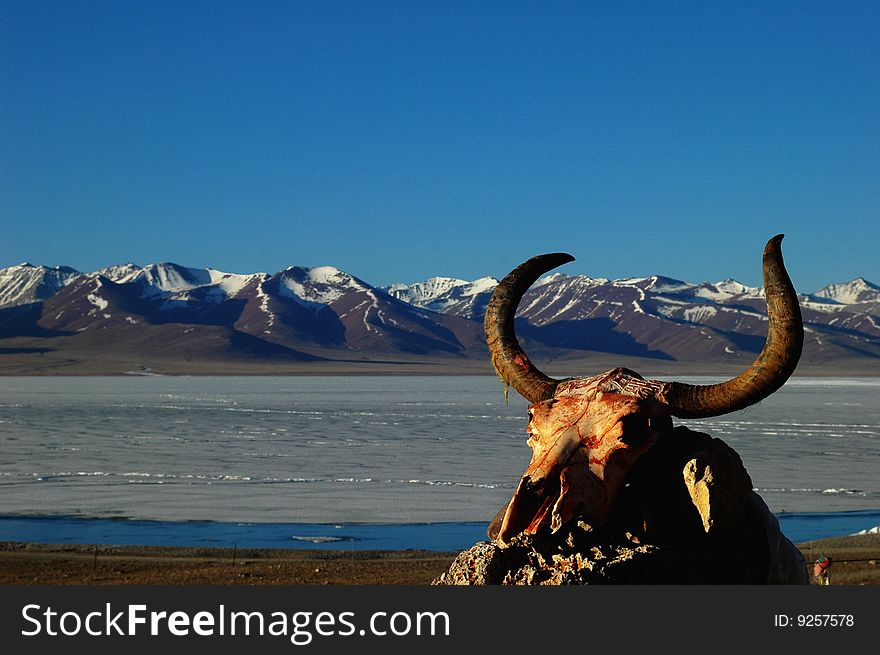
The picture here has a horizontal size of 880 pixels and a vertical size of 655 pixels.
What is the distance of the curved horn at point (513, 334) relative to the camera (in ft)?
18.3

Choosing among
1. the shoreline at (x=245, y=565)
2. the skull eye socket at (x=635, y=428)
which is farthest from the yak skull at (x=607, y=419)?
the shoreline at (x=245, y=565)

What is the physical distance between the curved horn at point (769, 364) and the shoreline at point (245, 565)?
9058 millimetres

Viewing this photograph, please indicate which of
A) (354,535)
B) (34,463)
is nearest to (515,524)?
(354,535)

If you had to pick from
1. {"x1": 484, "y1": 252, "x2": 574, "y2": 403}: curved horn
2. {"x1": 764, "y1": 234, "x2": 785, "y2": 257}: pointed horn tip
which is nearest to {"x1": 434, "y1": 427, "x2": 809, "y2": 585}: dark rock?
{"x1": 484, "y1": 252, "x2": 574, "y2": 403}: curved horn

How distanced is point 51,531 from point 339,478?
33.3 ft

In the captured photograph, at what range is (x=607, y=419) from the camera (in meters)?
4.95

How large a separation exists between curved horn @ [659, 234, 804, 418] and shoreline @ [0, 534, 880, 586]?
9058 millimetres

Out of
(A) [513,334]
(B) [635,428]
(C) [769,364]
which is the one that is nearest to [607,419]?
(B) [635,428]

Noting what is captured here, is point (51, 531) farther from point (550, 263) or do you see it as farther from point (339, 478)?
point (550, 263)

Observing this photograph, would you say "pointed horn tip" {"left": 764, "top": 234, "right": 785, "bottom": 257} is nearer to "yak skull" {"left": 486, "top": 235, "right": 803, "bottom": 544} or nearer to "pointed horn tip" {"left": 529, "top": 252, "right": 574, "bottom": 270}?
"yak skull" {"left": 486, "top": 235, "right": 803, "bottom": 544}

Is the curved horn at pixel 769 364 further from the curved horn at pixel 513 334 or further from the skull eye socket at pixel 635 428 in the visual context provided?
the curved horn at pixel 513 334

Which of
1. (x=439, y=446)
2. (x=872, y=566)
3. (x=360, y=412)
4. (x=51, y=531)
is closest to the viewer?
(x=872, y=566)

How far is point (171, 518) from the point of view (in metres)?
23.1

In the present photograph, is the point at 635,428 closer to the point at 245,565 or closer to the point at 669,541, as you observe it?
the point at 669,541
